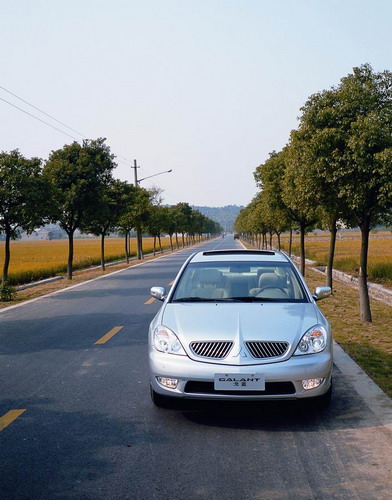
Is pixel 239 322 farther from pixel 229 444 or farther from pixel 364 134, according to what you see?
pixel 364 134

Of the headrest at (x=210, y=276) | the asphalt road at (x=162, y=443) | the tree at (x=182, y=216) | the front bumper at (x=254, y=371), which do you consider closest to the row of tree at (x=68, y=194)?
the asphalt road at (x=162, y=443)

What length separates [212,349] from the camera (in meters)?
4.85

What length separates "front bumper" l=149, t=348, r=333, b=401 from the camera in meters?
4.69

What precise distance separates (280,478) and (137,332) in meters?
6.10

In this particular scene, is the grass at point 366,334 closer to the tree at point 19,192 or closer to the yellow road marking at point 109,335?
the yellow road marking at point 109,335

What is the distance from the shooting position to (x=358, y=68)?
35.0 ft

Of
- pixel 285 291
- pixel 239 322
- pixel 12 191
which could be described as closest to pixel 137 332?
pixel 285 291

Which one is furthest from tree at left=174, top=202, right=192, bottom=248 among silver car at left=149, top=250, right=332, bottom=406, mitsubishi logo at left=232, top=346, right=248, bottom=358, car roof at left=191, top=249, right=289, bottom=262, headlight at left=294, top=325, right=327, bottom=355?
mitsubishi logo at left=232, top=346, right=248, bottom=358

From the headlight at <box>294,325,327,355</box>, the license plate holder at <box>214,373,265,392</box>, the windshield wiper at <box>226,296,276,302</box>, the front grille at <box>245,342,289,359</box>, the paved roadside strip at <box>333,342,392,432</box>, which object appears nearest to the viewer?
the license plate holder at <box>214,373,265,392</box>

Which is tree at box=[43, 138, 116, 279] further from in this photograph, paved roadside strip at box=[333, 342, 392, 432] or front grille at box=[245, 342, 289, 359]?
front grille at box=[245, 342, 289, 359]

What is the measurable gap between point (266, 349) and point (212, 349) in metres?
0.47

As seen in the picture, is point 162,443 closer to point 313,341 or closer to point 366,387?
point 313,341

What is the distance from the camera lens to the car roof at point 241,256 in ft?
22.4

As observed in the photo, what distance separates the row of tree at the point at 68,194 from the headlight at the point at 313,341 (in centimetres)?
1308
